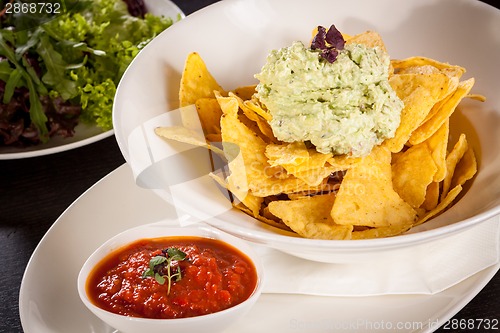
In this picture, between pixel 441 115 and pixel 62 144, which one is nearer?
pixel 441 115

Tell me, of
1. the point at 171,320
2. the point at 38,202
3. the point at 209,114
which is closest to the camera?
the point at 171,320

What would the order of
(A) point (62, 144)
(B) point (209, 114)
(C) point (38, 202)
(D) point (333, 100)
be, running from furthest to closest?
(A) point (62, 144)
(C) point (38, 202)
(B) point (209, 114)
(D) point (333, 100)

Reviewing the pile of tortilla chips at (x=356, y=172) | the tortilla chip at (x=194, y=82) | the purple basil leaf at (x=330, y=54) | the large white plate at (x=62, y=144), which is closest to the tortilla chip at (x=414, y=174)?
the pile of tortilla chips at (x=356, y=172)

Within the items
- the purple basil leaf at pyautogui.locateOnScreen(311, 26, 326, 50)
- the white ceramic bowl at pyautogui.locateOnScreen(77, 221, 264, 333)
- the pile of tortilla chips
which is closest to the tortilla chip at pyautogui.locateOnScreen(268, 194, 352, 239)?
the pile of tortilla chips

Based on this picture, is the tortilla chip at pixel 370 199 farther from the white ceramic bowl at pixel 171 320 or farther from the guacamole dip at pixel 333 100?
the white ceramic bowl at pixel 171 320

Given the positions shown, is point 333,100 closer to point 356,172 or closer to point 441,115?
point 356,172

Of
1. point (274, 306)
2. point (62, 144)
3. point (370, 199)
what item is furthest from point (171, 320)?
point (62, 144)

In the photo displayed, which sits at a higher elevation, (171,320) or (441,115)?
(441,115)

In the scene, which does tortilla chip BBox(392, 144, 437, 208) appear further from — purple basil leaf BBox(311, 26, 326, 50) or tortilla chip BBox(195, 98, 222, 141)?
tortilla chip BBox(195, 98, 222, 141)
